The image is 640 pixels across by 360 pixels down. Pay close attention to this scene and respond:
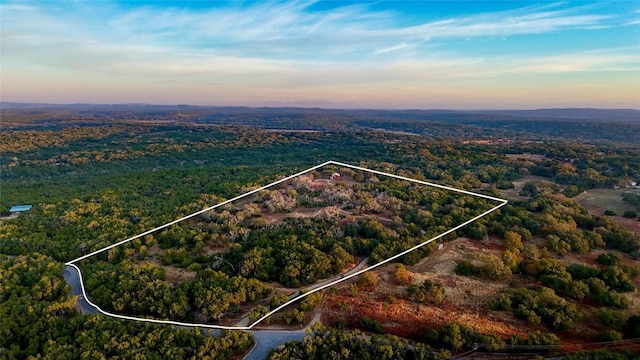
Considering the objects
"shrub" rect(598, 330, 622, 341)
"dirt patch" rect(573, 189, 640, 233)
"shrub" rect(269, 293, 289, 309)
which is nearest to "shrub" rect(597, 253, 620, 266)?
"dirt patch" rect(573, 189, 640, 233)

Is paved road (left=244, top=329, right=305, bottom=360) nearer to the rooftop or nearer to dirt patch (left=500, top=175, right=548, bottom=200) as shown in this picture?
dirt patch (left=500, top=175, right=548, bottom=200)

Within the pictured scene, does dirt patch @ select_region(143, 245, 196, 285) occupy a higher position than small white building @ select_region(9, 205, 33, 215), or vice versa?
small white building @ select_region(9, 205, 33, 215)

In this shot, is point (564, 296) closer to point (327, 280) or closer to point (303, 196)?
point (327, 280)

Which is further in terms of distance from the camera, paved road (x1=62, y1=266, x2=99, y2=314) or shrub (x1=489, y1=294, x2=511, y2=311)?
shrub (x1=489, y1=294, x2=511, y2=311)

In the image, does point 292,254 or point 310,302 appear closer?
point 310,302

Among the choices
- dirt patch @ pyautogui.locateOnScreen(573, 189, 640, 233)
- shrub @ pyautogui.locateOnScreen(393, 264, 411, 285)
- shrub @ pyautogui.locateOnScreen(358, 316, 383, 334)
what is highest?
dirt patch @ pyautogui.locateOnScreen(573, 189, 640, 233)

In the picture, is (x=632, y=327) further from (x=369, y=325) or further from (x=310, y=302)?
(x=310, y=302)

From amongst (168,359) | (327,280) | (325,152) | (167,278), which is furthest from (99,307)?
(325,152)

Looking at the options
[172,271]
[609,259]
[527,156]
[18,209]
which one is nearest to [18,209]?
[18,209]

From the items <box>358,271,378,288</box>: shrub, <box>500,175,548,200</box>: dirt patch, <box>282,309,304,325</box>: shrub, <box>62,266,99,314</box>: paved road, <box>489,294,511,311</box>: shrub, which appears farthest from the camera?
<box>500,175,548,200</box>: dirt patch

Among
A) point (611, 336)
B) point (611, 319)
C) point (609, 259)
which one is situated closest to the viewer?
point (611, 336)

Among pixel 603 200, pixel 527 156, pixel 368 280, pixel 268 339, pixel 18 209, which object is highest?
pixel 527 156
